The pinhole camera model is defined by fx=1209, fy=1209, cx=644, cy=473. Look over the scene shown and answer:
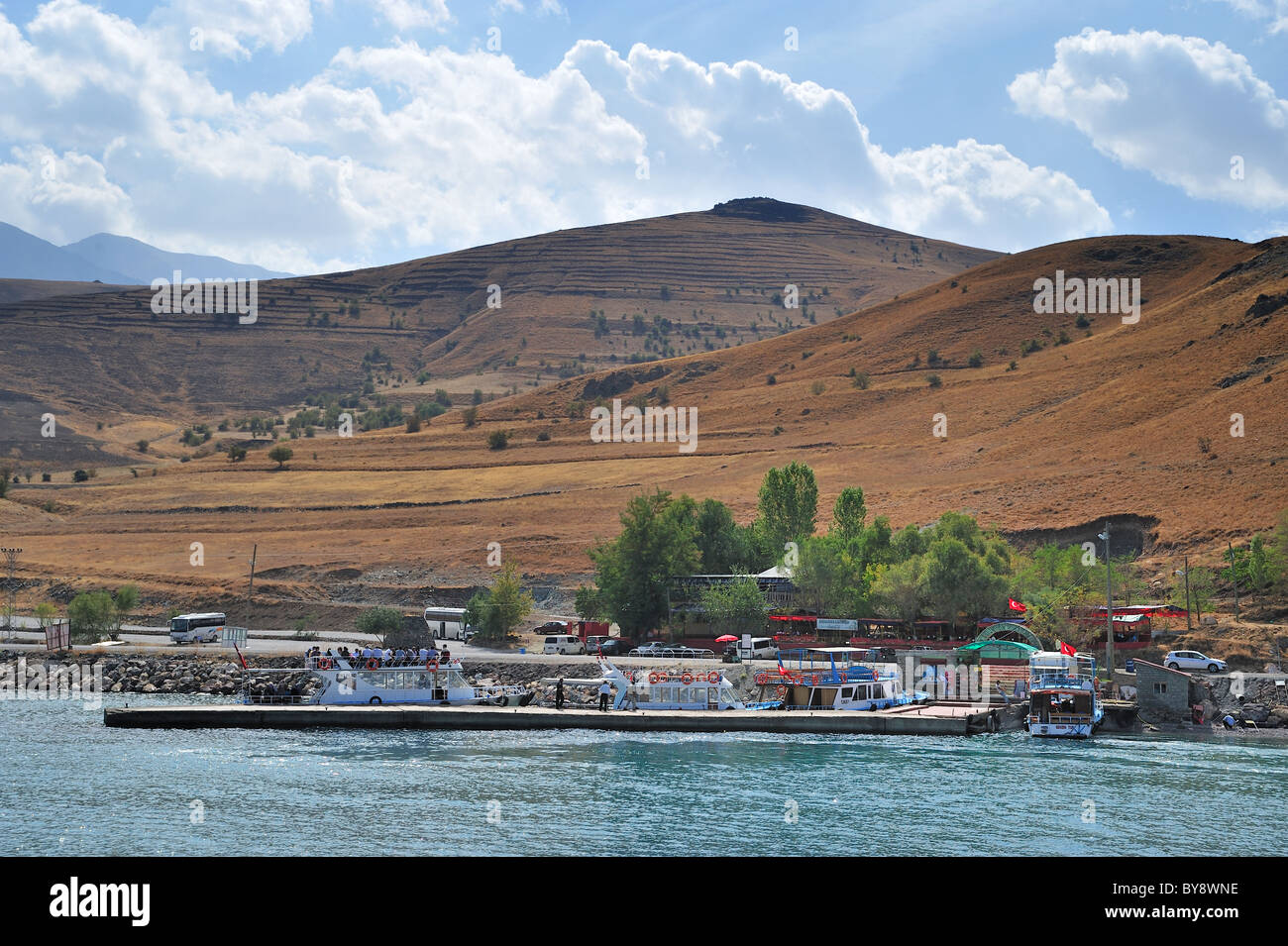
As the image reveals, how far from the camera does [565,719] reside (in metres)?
53.3

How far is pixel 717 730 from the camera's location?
53.0 metres

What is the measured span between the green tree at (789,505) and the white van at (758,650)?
21175 millimetres

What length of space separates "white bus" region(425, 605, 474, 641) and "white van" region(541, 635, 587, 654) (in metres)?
9.13

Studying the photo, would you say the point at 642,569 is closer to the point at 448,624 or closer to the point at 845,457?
the point at 448,624

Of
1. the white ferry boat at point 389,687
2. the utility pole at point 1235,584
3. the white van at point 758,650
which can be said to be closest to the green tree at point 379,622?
the white ferry boat at point 389,687

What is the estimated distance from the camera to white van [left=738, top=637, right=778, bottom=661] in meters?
72.6

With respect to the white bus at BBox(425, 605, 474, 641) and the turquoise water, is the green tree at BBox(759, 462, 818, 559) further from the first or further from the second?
the turquoise water

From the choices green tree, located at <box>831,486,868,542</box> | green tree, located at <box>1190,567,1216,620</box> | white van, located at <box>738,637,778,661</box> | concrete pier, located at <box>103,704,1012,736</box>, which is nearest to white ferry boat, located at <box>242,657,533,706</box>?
concrete pier, located at <box>103,704,1012,736</box>

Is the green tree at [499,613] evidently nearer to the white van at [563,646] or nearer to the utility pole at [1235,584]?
the white van at [563,646]

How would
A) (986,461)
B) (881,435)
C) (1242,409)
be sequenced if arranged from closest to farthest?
1. (1242,409)
2. (986,461)
3. (881,435)
